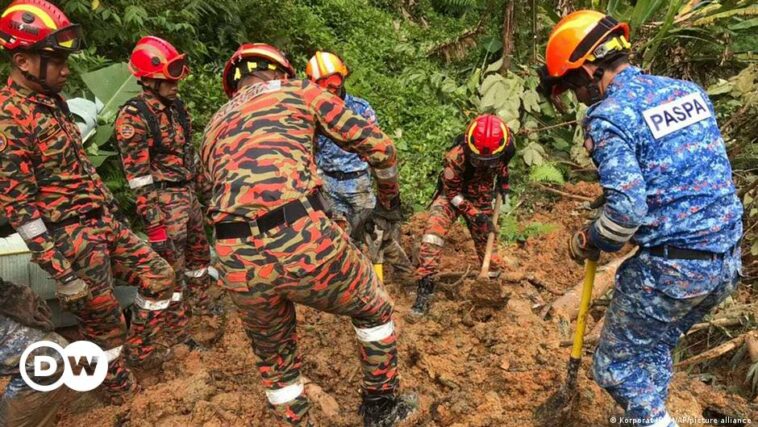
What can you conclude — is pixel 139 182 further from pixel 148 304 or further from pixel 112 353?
pixel 112 353

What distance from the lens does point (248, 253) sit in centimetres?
257

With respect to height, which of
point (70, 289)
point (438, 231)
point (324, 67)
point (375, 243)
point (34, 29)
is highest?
point (34, 29)

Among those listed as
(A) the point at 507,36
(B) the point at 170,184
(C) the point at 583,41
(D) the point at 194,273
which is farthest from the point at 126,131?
(A) the point at 507,36

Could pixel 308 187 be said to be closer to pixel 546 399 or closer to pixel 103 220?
pixel 103 220

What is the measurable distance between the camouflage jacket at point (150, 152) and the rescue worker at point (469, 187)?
2.41 meters

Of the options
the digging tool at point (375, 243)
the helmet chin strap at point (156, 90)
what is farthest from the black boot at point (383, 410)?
the helmet chin strap at point (156, 90)

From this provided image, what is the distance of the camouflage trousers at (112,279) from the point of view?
11.7 feet

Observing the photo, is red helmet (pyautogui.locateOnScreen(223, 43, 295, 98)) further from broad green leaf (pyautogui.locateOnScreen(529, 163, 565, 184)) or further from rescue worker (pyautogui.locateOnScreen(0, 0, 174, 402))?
broad green leaf (pyautogui.locateOnScreen(529, 163, 565, 184))

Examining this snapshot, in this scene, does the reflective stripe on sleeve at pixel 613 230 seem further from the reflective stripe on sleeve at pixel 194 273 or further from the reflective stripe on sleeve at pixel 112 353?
the reflective stripe on sleeve at pixel 194 273

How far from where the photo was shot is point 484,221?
554 cm

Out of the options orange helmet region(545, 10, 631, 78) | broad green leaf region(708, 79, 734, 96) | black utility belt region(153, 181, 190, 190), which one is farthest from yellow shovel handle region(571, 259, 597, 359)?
broad green leaf region(708, 79, 734, 96)

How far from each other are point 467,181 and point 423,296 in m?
1.29

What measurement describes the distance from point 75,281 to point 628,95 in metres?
3.42

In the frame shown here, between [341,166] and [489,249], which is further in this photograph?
[489,249]
